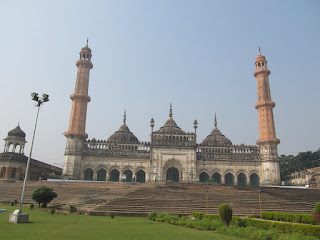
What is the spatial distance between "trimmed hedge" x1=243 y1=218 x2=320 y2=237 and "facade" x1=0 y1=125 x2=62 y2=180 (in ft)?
127

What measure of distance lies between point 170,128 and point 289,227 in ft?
116

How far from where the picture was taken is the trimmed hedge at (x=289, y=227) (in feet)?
39.3

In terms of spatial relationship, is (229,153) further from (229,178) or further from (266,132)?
(266,132)

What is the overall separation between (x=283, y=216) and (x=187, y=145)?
27.9 metres

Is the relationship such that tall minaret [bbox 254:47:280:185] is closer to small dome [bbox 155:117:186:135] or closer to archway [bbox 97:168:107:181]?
small dome [bbox 155:117:186:135]

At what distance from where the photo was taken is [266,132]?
44.7 m

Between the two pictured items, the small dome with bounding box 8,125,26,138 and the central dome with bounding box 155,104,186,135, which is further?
the central dome with bounding box 155,104,186,135

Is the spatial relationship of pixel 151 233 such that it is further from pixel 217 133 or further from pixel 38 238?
pixel 217 133

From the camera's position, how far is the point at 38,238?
949 cm

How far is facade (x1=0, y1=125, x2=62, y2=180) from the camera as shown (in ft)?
137

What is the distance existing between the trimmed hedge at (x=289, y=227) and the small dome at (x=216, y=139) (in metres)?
35.2

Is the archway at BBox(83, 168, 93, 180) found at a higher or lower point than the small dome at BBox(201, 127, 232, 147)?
lower

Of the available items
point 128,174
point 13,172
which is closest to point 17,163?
point 13,172

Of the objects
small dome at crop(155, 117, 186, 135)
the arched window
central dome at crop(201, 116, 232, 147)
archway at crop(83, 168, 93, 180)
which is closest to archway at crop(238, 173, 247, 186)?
central dome at crop(201, 116, 232, 147)
